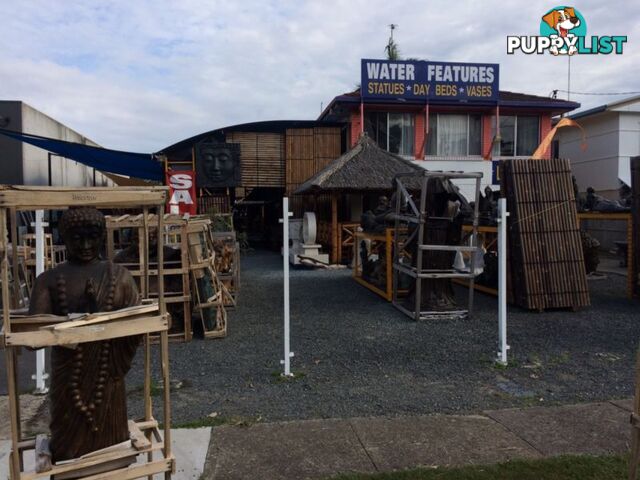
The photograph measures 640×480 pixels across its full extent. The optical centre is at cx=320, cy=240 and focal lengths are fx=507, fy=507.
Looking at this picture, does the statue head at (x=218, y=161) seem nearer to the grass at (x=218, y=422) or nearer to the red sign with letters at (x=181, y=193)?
the red sign with letters at (x=181, y=193)

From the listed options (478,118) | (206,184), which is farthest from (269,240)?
(478,118)

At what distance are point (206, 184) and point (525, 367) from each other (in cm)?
1044

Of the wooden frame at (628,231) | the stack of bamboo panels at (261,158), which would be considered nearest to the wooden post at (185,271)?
the wooden frame at (628,231)

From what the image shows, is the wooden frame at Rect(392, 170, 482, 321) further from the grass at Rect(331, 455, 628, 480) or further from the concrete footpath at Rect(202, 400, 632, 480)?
the grass at Rect(331, 455, 628, 480)

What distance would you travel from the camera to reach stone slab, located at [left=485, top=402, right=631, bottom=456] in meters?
3.71

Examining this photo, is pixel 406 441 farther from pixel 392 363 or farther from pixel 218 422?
pixel 392 363

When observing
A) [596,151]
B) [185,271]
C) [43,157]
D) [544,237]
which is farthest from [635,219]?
[43,157]

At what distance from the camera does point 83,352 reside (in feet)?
8.46

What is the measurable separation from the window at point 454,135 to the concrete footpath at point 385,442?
582 inches

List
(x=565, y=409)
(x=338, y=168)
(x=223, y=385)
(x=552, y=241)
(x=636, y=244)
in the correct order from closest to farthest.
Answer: (x=565, y=409) < (x=223, y=385) < (x=552, y=241) < (x=636, y=244) < (x=338, y=168)

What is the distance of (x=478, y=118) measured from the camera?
18.3m

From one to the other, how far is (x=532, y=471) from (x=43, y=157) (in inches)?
566

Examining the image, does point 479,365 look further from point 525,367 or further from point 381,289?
point 381,289

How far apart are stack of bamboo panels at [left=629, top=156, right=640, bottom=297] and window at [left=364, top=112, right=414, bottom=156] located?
9.63 meters
